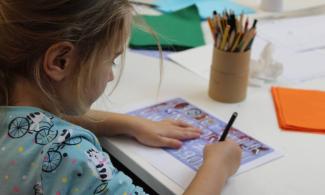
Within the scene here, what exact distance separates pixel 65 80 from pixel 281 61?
690mm

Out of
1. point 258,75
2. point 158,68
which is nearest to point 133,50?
point 158,68

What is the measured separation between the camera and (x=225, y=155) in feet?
2.76

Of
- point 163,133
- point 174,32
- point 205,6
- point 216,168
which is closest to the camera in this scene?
point 216,168

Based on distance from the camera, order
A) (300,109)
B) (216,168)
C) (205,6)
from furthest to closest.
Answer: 1. (205,6)
2. (300,109)
3. (216,168)

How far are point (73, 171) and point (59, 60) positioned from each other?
0.53 ft

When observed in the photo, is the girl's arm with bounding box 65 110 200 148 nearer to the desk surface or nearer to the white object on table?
the desk surface

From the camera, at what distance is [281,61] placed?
50.4 inches

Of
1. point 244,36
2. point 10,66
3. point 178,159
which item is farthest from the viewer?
point 244,36

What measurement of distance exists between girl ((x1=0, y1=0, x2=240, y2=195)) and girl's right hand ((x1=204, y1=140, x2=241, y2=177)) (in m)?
0.03

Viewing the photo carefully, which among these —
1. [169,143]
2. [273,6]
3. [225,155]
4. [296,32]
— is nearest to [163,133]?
[169,143]

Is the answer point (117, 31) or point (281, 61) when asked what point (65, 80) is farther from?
point (281, 61)

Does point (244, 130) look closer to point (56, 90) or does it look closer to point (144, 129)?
point (144, 129)

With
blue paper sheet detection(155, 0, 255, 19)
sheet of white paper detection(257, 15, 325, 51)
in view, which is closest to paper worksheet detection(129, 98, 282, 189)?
sheet of white paper detection(257, 15, 325, 51)

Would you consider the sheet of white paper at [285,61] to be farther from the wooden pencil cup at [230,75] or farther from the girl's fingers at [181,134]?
the girl's fingers at [181,134]
